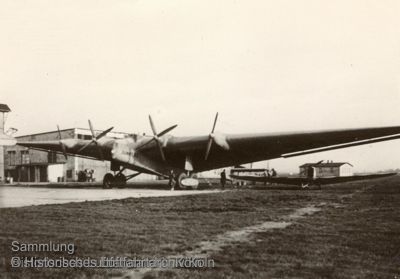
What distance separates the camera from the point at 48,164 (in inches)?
2186

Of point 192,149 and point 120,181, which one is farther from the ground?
point 192,149

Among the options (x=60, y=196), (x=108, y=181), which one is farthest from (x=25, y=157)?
(x=60, y=196)

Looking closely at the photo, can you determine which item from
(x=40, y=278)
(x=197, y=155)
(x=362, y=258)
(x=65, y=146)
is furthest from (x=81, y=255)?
(x=65, y=146)

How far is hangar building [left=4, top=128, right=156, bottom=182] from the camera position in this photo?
182ft

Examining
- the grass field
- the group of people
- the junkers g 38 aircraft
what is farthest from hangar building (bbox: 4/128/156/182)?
the grass field

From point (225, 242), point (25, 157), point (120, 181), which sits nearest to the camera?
point (225, 242)

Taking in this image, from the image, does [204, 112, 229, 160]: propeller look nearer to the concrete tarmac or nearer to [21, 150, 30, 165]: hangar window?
the concrete tarmac

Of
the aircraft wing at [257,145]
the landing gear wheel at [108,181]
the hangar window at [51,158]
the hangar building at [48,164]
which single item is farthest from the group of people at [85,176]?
the aircraft wing at [257,145]

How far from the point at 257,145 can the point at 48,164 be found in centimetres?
3749

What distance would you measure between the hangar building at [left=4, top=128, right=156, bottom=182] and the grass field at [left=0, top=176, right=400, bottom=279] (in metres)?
42.7

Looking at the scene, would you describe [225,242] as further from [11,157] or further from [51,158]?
[11,157]

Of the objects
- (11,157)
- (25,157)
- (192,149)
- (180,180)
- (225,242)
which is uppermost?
(11,157)

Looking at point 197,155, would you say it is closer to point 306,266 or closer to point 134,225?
point 134,225

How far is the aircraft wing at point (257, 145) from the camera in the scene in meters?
23.0
